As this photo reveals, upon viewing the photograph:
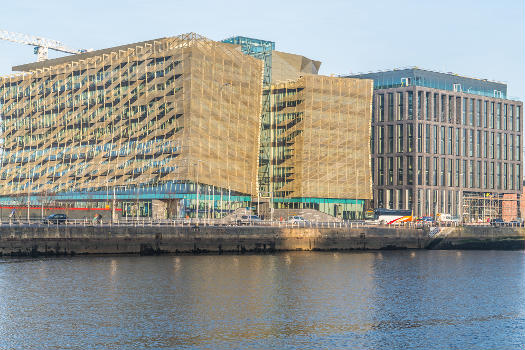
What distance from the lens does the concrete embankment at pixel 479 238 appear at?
15212 centimetres

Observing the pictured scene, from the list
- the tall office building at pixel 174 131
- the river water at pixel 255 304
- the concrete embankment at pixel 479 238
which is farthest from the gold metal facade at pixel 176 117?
the river water at pixel 255 304

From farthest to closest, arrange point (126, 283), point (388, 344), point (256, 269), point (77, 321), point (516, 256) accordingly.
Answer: point (516, 256)
point (256, 269)
point (126, 283)
point (77, 321)
point (388, 344)

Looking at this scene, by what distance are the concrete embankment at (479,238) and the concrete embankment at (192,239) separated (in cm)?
376

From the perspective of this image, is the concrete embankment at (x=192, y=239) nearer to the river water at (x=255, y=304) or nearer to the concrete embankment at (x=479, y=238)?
the concrete embankment at (x=479, y=238)

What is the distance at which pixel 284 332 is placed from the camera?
64.6m

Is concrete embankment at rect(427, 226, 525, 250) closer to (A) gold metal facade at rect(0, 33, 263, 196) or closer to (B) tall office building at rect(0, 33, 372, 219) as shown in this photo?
(B) tall office building at rect(0, 33, 372, 219)

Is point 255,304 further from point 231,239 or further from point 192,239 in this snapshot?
→ point 231,239

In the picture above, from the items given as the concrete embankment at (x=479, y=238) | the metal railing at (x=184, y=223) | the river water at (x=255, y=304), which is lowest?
the river water at (x=255, y=304)

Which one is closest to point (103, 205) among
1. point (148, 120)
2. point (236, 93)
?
point (148, 120)

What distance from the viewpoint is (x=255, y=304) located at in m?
76.9

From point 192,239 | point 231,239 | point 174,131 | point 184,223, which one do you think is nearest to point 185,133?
point 174,131

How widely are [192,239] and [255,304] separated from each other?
51252 millimetres

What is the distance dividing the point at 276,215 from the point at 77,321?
130195 mm

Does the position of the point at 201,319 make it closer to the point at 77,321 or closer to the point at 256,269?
the point at 77,321
